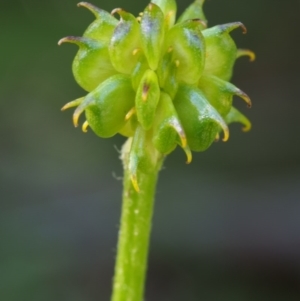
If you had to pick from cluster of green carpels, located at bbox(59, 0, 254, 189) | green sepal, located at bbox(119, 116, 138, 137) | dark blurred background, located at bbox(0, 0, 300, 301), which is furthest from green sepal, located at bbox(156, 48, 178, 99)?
dark blurred background, located at bbox(0, 0, 300, 301)

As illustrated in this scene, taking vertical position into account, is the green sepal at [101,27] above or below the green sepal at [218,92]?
above

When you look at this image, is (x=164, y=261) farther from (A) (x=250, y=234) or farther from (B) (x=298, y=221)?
(B) (x=298, y=221)

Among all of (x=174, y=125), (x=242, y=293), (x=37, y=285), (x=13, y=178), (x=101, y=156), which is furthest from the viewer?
(x=101, y=156)

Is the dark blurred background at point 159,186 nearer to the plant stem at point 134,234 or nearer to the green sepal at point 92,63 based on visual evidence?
the plant stem at point 134,234

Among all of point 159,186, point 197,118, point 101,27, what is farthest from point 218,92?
point 159,186

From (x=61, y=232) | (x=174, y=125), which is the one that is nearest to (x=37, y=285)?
(x=61, y=232)

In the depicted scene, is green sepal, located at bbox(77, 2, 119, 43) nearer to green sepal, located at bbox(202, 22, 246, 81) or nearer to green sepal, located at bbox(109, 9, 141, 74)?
green sepal, located at bbox(109, 9, 141, 74)

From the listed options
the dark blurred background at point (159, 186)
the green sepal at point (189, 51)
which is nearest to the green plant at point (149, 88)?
the green sepal at point (189, 51)

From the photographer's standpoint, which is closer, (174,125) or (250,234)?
(174,125)
